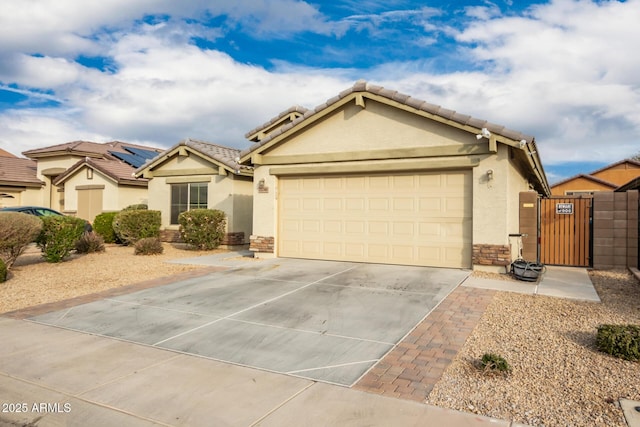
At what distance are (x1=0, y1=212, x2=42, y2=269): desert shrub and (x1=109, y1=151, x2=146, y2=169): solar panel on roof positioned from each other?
15712mm

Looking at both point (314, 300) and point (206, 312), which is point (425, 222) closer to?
point (314, 300)

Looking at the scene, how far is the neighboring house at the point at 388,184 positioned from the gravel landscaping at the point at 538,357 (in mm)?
2983

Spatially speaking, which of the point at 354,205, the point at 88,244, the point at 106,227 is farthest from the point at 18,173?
the point at 354,205

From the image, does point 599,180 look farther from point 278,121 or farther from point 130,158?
point 130,158

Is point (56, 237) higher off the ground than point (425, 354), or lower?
higher

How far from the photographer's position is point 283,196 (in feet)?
44.6

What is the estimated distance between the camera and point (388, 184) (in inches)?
476

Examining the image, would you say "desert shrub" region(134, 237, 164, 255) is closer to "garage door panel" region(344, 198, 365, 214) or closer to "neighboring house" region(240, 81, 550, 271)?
"neighboring house" region(240, 81, 550, 271)

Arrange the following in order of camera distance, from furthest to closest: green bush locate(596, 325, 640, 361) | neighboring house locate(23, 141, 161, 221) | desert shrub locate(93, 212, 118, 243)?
neighboring house locate(23, 141, 161, 221), desert shrub locate(93, 212, 118, 243), green bush locate(596, 325, 640, 361)

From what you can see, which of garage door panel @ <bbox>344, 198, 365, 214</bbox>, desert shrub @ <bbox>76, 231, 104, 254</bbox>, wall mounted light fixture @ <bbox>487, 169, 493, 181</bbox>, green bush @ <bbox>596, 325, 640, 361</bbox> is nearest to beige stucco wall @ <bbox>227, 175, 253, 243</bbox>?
desert shrub @ <bbox>76, 231, 104, 254</bbox>

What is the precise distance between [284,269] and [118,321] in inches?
201

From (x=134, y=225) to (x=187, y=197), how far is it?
241 cm

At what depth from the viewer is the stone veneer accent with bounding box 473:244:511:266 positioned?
1055 centimetres

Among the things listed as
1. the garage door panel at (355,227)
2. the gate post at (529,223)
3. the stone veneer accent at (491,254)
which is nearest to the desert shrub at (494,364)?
the stone veneer accent at (491,254)
